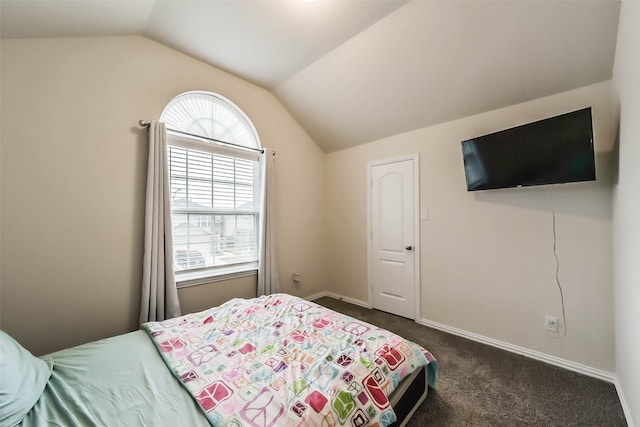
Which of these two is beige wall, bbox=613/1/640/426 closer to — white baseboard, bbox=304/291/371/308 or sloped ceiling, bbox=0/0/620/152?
sloped ceiling, bbox=0/0/620/152

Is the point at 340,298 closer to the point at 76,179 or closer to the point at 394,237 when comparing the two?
the point at 394,237

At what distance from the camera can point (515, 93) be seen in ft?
7.30

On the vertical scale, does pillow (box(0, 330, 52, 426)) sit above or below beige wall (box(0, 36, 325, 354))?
below

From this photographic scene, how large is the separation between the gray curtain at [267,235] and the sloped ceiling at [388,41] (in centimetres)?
108

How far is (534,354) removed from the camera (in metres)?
2.19

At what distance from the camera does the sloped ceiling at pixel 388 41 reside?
1.73 metres

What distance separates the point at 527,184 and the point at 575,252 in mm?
671

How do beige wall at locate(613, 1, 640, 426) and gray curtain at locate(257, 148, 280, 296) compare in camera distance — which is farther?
gray curtain at locate(257, 148, 280, 296)

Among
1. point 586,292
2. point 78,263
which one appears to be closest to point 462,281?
point 586,292

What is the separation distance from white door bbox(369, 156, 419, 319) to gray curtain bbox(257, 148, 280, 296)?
1341 mm

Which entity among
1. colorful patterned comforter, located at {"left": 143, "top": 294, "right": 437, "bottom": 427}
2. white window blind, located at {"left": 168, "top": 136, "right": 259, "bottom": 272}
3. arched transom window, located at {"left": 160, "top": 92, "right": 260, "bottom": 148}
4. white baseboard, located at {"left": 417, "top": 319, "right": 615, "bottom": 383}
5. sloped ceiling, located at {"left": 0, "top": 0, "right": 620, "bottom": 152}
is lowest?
white baseboard, located at {"left": 417, "top": 319, "right": 615, "bottom": 383}

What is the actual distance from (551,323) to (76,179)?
4117mm

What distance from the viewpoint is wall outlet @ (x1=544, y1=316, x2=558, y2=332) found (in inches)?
82.8

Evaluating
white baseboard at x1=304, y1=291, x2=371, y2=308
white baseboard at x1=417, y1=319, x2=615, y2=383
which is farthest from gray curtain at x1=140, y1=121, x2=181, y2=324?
white baseboard at x1=417, y1=319, x2=615, y2=383
